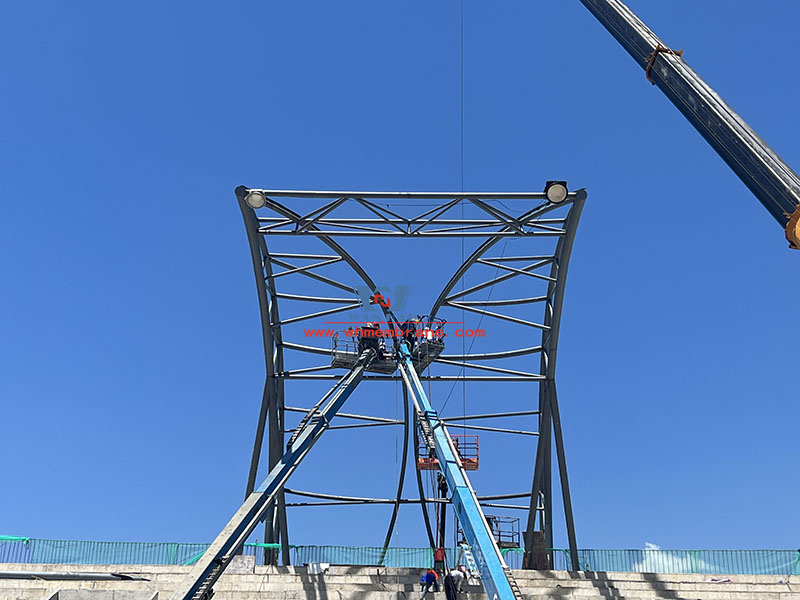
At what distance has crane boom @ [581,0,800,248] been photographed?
1598 centimetres

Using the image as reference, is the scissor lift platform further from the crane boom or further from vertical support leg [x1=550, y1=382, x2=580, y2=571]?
the crane boom

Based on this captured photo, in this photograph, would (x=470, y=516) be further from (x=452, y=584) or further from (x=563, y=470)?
(x=563, y=470)

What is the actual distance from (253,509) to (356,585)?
213 inches

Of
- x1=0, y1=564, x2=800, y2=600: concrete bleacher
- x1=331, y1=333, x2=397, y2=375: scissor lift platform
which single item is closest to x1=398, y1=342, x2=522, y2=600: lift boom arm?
x1=0, y1=564, x2=800, y2=600: concrete bleacher

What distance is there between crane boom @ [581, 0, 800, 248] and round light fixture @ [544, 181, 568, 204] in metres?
7.80


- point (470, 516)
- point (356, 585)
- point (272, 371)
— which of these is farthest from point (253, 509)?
point (272, 371)

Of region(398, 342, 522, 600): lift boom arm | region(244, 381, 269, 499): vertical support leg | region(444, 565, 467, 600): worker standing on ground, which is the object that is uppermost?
region(244, 381, 269, 499): vertical support leg

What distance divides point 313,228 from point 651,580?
794 inches

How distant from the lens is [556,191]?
30969 mm

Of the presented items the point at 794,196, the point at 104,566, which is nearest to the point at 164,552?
the point at 104,566

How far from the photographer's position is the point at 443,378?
1655 inches

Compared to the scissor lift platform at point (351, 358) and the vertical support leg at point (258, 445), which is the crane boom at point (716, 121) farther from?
the vertical support leg at point (258, 445)

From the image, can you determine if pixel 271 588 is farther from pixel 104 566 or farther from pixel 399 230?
pixel 399 230

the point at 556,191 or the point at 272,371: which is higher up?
the point at 556,191
